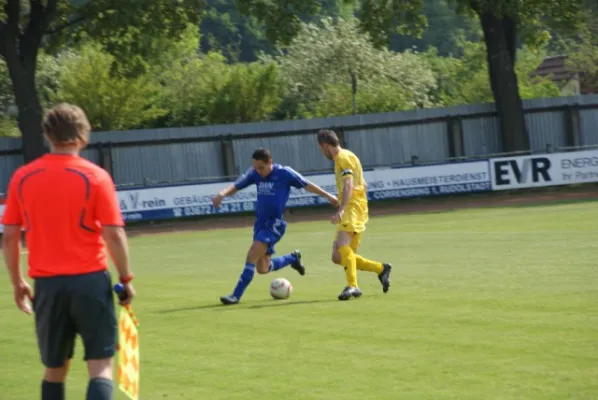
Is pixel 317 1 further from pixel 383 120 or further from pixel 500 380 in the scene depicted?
pixel 500 380

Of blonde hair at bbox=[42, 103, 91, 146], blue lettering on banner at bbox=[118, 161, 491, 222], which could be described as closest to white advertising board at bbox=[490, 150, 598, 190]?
blue lettering on banner at bbox=[118, 161, 491, 222]

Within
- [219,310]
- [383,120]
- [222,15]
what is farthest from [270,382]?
[222,15]

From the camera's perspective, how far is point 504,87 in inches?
1599

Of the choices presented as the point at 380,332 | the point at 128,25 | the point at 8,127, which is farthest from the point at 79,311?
the point at 8,127

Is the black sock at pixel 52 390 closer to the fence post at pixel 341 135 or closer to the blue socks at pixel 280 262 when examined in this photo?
the blue socks at pixel 280 262

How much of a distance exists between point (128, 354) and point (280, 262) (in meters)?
8.05

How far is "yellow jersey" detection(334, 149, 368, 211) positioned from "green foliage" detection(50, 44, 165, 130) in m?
35.4

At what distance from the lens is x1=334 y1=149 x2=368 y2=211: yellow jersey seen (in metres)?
13.3

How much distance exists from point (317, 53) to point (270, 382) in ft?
173

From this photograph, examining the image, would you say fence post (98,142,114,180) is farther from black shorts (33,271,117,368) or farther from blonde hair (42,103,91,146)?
blonde hair (42,103,91,146)

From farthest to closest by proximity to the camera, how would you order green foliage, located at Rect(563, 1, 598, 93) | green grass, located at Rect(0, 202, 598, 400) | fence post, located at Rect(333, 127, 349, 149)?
green foliage, located at Rect(563, 1, 598, 93), fence post, located at Rect(333, 127, 349, 149), green grass, located at Rect(0, 202, 598, 400)

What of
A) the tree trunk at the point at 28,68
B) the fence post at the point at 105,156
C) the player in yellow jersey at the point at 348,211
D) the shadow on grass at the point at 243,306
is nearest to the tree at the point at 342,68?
the fence post at the point at 105,156

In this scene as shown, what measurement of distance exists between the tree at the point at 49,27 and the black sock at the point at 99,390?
29014 millimetres

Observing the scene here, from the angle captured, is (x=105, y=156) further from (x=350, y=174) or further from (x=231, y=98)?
(x=350, y=174)
